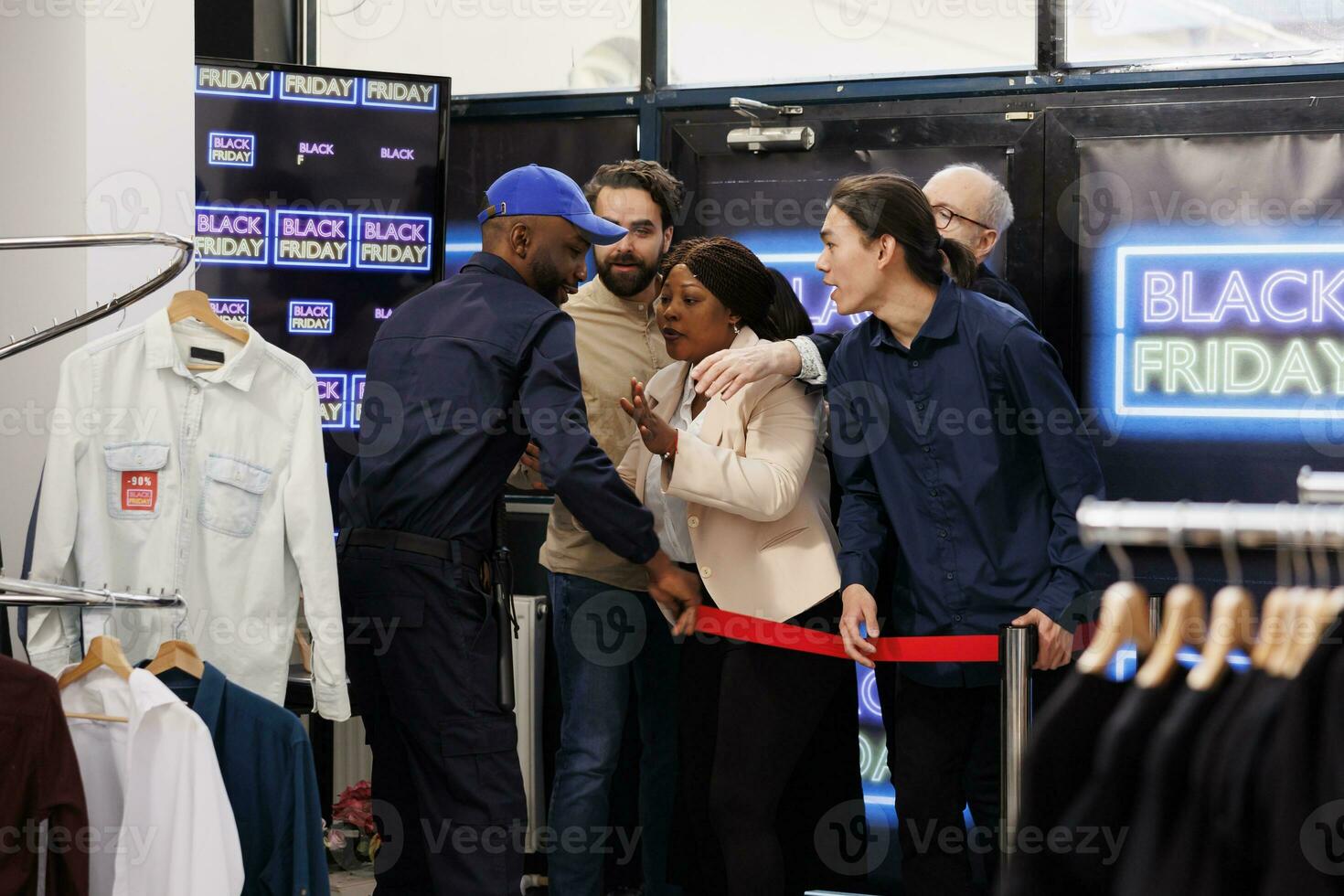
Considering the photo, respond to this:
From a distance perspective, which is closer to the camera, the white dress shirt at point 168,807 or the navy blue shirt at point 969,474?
the white dress shirt at point 168,807

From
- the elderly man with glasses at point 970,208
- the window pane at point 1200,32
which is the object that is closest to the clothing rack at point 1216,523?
the elderly man with glasses at point 970,208

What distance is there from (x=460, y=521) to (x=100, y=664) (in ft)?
2.68

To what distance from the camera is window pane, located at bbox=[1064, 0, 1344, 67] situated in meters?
3.82

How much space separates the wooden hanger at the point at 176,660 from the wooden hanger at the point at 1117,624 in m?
1.59

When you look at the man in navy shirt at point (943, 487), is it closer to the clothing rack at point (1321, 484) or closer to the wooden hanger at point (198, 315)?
the clothing rack at point (1321, 484)

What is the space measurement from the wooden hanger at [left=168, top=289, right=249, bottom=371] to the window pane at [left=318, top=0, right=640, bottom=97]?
1859 millimetres

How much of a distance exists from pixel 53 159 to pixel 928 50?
7.73ft

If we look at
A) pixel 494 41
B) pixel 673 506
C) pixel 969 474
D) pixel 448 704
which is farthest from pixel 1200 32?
pixel 448 704

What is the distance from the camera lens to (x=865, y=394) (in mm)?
3129

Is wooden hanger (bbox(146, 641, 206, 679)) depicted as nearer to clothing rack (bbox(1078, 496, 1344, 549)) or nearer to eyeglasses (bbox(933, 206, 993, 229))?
clothing rack (bbox(1078, 496, 1344, 549))

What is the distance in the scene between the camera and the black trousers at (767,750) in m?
3.18

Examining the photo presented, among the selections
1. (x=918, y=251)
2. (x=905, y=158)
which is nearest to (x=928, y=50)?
(x=905, y=158)

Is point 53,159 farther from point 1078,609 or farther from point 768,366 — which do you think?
point 1078,609

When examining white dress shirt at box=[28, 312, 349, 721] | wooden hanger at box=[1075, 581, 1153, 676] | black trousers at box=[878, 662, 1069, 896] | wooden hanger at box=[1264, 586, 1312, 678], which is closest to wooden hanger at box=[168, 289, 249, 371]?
white dress shirt at box=[28, 312, 349, 721]
